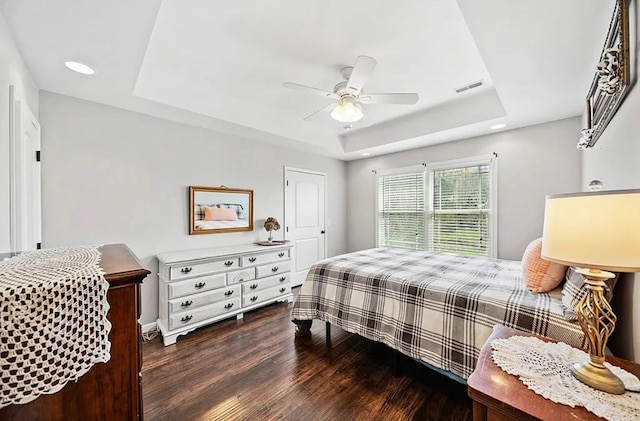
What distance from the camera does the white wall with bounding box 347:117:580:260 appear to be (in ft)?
10.0

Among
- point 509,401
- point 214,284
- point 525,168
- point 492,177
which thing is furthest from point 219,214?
point 525,168

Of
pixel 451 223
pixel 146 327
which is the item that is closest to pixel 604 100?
pixel 451 223

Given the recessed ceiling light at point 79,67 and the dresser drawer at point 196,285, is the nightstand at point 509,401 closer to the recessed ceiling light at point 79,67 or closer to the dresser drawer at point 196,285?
the dresser drawer at point 196,285

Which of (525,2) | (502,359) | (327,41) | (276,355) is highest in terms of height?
(327,41)

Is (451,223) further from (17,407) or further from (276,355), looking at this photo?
(17,407)

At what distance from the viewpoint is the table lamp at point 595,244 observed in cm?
74

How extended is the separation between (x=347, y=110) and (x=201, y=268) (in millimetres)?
2222

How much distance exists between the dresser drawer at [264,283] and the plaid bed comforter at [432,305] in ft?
2.74

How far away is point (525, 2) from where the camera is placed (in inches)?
54.3

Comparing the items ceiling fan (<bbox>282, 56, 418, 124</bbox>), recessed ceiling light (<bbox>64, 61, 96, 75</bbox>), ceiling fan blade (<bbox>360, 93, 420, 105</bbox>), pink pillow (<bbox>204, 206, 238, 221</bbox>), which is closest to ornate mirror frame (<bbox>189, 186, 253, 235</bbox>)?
pink pillow (<bbox>204, 206, 238, 221</bbox>)

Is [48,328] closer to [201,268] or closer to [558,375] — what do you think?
[558,375]

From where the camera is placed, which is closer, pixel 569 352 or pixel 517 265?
pixel 569 352

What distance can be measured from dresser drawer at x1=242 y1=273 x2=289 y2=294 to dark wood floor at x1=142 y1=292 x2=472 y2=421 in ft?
1.86

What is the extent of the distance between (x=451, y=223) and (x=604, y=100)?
2.52 metres
